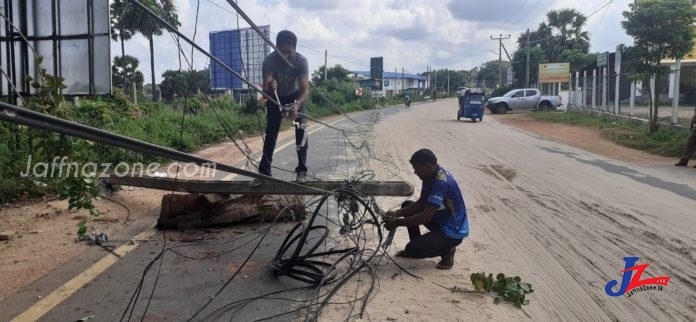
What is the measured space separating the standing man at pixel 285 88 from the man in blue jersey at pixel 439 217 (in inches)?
68.5

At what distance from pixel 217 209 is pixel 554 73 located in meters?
38.7

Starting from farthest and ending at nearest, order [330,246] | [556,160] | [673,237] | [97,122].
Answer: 1. [97,122]
2. [556,160]
3. [673,237]
4. [330,246]

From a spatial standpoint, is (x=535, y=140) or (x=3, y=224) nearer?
(x=3, y=224)

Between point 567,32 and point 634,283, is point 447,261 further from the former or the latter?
point 567,32

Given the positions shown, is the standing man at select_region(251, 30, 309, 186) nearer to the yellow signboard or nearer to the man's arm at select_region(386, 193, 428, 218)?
the man's arm at select_region(386, 193, 428, 218)

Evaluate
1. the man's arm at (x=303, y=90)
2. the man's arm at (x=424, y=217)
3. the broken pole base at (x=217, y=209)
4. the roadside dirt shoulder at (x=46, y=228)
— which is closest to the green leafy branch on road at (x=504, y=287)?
the man's arm at (x=424, y=217)

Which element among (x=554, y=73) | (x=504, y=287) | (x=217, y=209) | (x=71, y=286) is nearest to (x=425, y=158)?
(x=504, y=287)

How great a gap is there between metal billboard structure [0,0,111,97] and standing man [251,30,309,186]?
1.79 metres

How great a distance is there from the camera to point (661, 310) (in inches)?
148

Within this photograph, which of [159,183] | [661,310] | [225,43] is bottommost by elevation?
[661,310]

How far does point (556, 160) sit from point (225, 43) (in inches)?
298

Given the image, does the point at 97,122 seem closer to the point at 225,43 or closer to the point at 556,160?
the point at 225,43

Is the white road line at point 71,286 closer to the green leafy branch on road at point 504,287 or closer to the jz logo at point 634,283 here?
the green leafy branch on road at point 504,287

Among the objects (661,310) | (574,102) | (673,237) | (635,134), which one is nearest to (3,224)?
(661,310)
